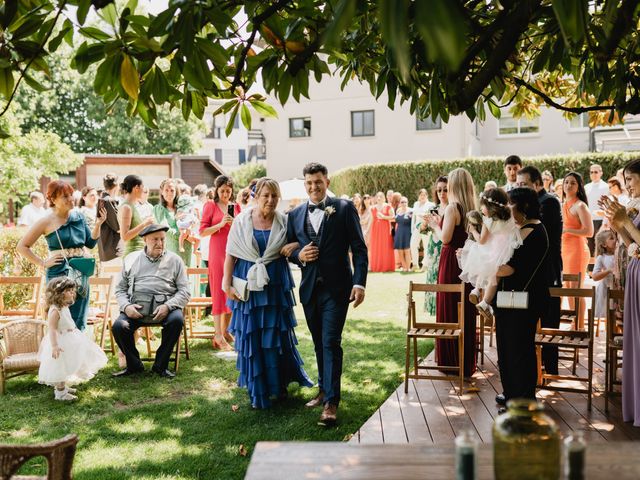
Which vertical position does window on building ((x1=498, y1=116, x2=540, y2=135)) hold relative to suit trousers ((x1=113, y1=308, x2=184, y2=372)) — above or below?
above

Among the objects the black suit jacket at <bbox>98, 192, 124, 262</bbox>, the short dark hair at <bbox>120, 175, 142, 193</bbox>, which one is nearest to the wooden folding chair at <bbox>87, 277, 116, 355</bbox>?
the black suit jacket at <bbox>98, 192, 124, 262</bbox>

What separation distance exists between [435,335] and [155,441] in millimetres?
2816

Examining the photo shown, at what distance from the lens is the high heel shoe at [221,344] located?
819cm

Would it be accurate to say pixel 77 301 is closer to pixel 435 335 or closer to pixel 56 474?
pixel 435 335

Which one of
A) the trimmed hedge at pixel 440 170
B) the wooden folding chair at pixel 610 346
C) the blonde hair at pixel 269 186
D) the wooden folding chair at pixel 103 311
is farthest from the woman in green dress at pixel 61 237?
the trimmed hedge at pixel 440 170

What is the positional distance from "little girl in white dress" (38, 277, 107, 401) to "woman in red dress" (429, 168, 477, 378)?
3.71 metres

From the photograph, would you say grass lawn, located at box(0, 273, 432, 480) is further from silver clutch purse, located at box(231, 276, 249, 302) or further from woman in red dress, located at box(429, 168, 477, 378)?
silver clutch purse, located at box(231, 276, 249, 302)

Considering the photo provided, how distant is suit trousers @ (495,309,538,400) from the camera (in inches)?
198

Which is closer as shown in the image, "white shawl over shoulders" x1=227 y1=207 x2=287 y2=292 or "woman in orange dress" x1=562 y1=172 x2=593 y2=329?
"white shawl over shoulders" x1=227 y1=207 x2=287 y2=292

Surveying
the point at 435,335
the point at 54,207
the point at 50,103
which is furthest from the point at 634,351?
the point at 50,103

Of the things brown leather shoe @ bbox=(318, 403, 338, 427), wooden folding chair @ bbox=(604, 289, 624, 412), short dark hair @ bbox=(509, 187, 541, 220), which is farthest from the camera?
wooden folding chair @ bbox=(604, 289, 624, 412)

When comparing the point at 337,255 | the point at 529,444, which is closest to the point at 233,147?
the point at 337,255

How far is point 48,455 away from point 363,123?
93.3ft

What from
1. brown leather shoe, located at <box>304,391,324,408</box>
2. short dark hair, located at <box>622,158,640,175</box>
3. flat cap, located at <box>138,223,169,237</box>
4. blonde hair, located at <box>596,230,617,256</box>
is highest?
short dark hair, located at <box>622,158,640,175</box>
